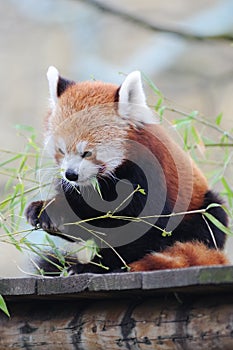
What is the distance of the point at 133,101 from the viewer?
2.44m

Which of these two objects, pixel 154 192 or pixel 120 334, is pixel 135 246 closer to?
pixel 154 192

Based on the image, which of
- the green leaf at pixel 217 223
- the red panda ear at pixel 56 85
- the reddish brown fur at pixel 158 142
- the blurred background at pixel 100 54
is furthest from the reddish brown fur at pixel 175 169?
the blurred background at pixel 100 54

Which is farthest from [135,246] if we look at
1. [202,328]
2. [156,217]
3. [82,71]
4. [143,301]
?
[82,71]

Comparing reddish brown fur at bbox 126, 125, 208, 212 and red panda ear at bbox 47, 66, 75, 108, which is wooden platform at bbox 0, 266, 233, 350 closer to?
reddish brown fur at bbox 126, 125, 208, 212

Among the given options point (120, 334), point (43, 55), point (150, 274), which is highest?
point (43, 55)

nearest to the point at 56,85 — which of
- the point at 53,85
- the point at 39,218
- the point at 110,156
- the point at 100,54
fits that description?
the point at 53,85

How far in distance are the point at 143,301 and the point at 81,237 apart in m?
0.55

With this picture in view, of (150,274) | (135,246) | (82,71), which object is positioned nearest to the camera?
(150,274)

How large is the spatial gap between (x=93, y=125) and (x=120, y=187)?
20 centimetres

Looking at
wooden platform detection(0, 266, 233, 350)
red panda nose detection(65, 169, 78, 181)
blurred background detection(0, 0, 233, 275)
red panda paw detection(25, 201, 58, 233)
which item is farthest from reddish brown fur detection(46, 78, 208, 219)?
blurred background detection(0, 0, 233, 275)

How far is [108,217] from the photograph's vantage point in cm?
233

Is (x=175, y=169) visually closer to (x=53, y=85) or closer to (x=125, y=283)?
(x=53, y=85)

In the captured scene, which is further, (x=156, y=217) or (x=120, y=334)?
(x=156, y=217)

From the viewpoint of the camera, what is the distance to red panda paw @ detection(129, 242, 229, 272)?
7.06ft
